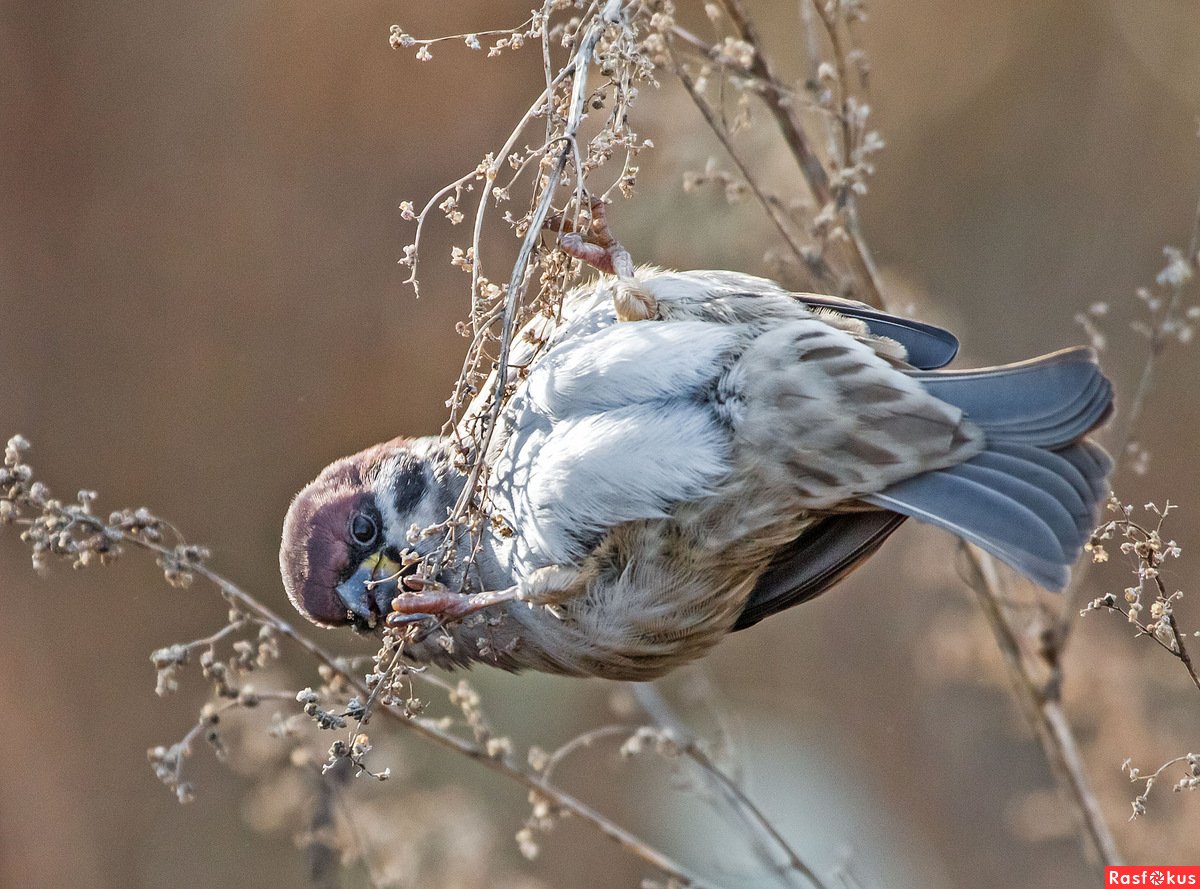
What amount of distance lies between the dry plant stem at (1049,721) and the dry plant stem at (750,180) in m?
0.77

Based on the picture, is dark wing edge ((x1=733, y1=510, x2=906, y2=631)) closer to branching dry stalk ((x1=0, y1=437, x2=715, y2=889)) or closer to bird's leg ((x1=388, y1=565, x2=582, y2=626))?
bird's leg ((x1=388, y1=565, x2=582, y2=626))

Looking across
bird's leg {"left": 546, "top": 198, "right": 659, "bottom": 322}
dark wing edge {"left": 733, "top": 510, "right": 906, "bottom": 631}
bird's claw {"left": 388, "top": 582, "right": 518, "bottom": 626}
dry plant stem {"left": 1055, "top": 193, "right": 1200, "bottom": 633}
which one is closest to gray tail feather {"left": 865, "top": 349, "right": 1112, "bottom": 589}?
dry plant stem {"left": 1055, "top": 193, "right": 1200, "bottom": 633}

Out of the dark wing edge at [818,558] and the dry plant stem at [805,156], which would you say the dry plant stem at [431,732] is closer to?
the dark wing edge at [818,558]

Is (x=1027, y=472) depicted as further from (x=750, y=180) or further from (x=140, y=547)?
(x=140, y=547)

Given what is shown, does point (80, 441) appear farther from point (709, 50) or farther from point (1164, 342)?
point (1164, 342)

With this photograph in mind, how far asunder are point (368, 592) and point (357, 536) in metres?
0.14

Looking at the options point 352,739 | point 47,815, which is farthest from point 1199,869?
point 47,815

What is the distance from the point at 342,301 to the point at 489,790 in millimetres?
2301

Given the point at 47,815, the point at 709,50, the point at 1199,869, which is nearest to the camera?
the point at 709,50

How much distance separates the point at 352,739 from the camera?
1926mm

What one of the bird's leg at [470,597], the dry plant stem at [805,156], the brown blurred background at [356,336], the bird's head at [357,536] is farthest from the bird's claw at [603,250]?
the brown blurred background at [356,336]

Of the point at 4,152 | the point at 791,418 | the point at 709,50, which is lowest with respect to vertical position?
the point at 791,418

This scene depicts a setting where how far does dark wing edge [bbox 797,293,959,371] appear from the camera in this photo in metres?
2.75

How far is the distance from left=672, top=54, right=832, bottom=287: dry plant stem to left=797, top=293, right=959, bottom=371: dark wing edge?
3.0 inches
